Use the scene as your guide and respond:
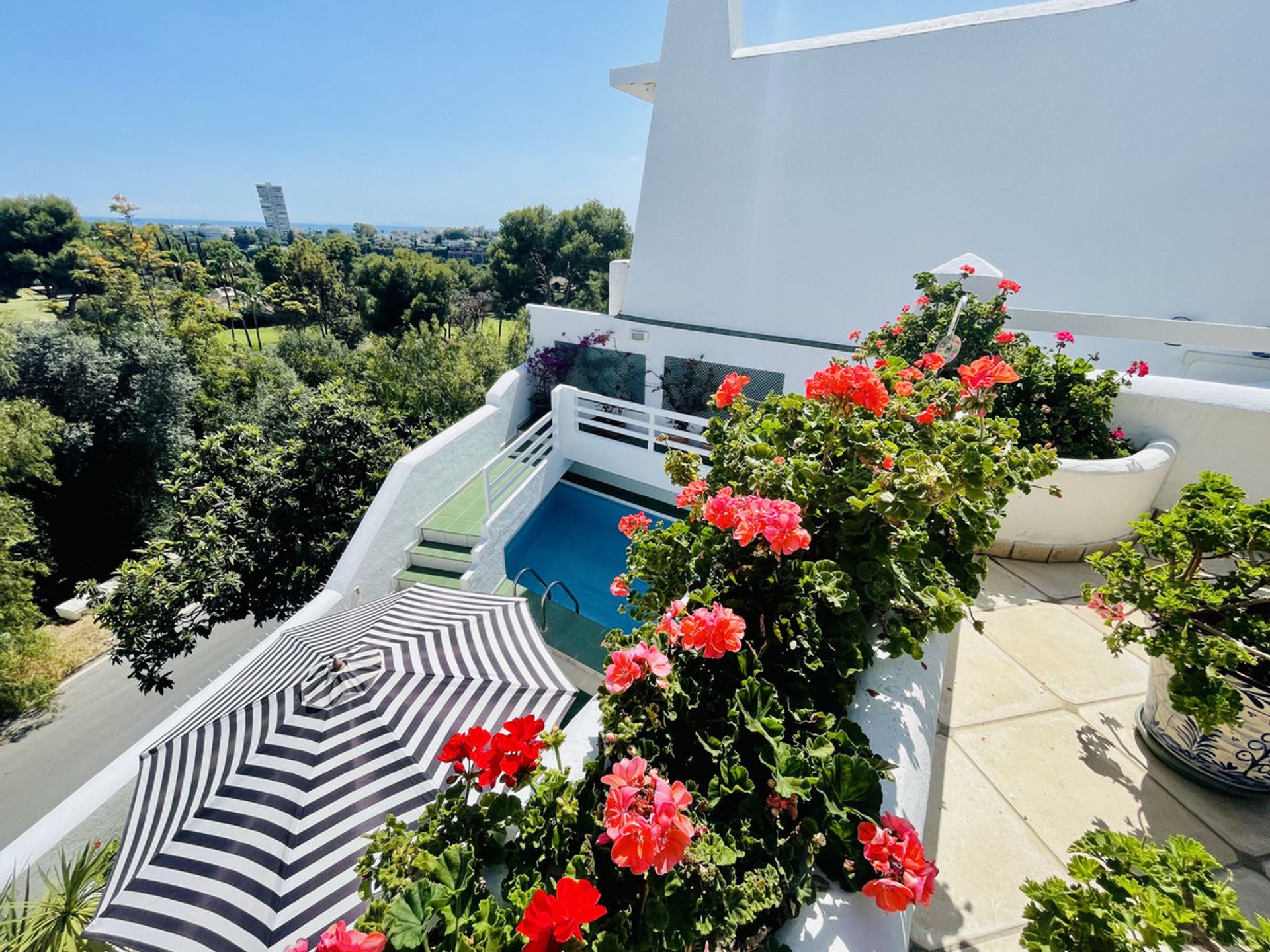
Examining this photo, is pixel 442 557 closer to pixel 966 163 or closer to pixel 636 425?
pixel 636 425

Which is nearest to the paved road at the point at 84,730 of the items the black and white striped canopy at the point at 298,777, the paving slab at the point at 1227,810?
the black and white striped canopy at the point at 298,777

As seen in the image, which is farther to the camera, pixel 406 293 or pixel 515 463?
pixel 406 293

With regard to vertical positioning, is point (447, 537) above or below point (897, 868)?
below

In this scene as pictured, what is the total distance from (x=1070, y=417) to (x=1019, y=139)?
248 inches

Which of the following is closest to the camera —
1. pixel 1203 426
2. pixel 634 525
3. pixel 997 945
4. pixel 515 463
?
pixel 997 945

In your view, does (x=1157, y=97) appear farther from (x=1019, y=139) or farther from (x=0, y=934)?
(x=0, y=934)

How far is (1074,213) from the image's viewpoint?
729cm

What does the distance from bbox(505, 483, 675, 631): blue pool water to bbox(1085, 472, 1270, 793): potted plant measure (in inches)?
207

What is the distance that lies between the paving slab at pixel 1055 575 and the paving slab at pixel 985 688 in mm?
886

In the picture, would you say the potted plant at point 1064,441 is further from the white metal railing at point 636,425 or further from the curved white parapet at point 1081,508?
the white metal railing at point 636,425

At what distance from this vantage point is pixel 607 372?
10.5 meters

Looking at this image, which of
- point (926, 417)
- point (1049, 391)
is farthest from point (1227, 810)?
point (1049, 391)

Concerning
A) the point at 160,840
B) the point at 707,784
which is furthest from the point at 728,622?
the point at 160,840

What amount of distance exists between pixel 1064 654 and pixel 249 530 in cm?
880
